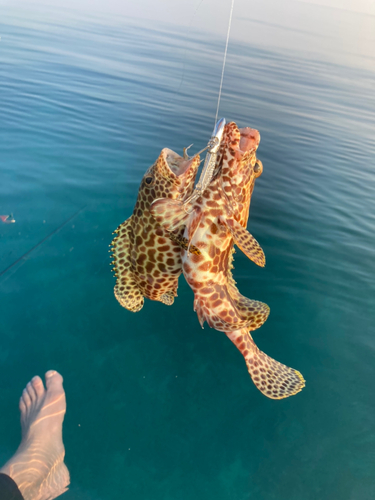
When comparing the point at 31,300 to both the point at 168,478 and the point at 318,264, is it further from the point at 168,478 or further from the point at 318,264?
the point at 318,264

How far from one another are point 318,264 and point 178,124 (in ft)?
25.5

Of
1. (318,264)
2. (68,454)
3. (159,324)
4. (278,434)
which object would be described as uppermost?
(318,264)

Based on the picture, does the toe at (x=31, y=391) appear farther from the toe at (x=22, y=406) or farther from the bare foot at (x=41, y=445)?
the toe at (x=22, y=406)

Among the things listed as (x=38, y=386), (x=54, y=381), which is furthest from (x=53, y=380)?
(x=38, y=386)

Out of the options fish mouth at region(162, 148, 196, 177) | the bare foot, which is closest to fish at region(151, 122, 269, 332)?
fish mouth at region(162, 148, 196, 177)

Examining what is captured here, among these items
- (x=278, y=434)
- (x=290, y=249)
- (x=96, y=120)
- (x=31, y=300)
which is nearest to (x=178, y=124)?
(x=96, y=120)

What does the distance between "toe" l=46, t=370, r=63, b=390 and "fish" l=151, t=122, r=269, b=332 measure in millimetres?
2472

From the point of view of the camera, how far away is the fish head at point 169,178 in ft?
10.2

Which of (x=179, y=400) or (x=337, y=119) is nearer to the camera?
(x=179, y=400)

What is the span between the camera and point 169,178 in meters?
3.12

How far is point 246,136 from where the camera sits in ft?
10.4

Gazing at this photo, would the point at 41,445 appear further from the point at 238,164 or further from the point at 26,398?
the point at 238,164

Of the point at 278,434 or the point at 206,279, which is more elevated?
the point at 206,279

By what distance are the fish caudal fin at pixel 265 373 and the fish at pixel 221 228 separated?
32 cm
